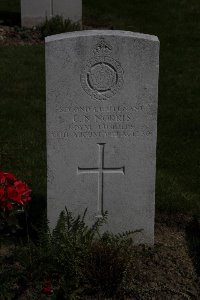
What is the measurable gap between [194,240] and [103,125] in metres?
1.38

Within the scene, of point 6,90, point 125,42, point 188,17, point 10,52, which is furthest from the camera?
point 188,17

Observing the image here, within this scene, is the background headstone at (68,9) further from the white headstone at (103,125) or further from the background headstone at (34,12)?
the white headstone at (103,125)

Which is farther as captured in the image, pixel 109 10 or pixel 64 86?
pixel 109 10

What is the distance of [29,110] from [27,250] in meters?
3.73

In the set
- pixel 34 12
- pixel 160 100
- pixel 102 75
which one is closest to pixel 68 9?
pixel 34 12

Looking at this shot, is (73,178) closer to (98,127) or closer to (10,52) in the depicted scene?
(98,127)

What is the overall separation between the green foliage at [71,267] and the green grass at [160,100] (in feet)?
4.19

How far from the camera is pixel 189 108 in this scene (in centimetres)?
898

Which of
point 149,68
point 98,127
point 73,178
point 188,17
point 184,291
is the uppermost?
point 188,17

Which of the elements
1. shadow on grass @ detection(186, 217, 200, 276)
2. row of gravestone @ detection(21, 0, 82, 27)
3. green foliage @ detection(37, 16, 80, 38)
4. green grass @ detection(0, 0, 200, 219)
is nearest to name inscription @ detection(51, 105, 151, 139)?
shadow on grass @ detection(186, 217, 200, 276)

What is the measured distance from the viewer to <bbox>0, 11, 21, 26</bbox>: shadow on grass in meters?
12.6

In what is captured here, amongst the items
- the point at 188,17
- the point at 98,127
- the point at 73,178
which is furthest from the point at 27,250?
the point at 188,17

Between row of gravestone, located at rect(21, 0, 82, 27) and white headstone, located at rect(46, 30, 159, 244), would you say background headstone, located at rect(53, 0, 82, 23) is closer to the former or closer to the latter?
row of gravestone, located at rect(21, 0, 82, 27)

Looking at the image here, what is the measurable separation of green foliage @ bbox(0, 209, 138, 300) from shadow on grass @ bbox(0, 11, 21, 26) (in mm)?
8047
